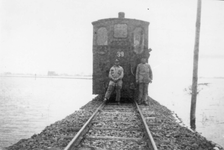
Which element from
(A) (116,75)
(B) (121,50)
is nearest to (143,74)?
(A) (116,75)

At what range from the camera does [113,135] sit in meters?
6.07

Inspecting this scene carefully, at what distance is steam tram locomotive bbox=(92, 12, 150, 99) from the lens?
12.0 m

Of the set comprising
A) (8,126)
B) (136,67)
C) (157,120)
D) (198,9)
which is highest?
(198,9)

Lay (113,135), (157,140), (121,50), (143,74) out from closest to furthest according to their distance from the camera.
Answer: (157,140) → (113,135) → (143,74) → (121,50)

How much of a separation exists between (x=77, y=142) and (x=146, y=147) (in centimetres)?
140

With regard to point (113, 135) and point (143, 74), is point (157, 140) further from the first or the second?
point (143, 74)

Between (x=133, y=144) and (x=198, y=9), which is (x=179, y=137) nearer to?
(x=133, y=144)

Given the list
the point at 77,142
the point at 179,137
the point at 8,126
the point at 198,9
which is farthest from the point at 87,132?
the point at 198,9

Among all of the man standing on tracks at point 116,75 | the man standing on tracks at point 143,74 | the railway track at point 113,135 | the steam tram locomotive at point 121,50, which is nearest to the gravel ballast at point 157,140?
the railway track at point 113,135

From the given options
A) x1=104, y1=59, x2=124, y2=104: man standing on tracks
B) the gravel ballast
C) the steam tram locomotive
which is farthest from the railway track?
the steam tram locomotive

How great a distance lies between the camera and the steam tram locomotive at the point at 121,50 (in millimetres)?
11992

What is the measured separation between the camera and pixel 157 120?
8.05 metres

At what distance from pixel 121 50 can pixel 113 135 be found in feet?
21.3

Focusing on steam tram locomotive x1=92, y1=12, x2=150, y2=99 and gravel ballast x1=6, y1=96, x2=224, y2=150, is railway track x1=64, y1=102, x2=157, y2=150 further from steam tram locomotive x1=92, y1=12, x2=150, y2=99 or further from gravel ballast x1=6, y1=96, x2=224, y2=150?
steam tram locomotive x1=92, y1=12, x2=150, y2=99
